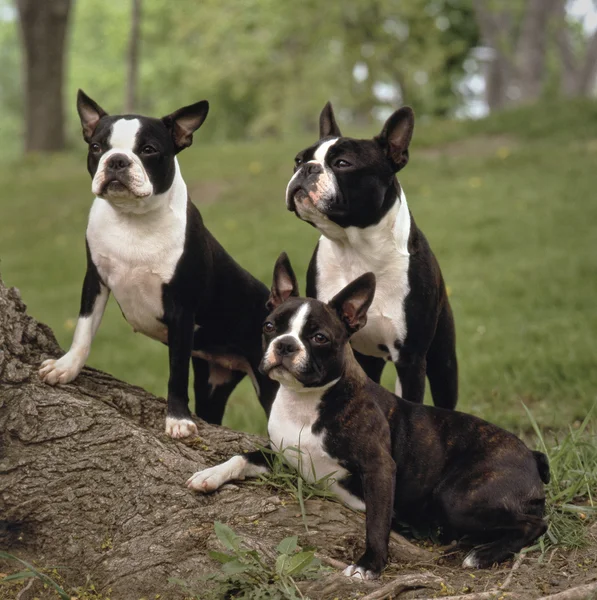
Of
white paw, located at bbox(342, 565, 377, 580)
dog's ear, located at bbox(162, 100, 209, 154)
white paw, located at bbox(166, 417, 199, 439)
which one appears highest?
dog's ear, located at bbox(162, 100, 209, 154)

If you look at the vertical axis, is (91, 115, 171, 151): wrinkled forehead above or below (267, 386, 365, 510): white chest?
above

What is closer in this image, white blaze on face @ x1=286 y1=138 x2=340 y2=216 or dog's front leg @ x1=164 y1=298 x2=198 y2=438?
white blaze on face @ x1=286 y1=138 x2=340 y2=216

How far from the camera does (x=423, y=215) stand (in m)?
13.7

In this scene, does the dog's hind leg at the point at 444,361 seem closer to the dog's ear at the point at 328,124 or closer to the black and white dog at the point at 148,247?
the dog's ear at the point at 328,124

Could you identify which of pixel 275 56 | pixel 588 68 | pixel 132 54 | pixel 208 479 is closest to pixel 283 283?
pixel 208 479

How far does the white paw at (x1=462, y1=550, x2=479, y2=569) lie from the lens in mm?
4180

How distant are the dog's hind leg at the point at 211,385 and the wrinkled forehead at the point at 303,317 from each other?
1.36 meters

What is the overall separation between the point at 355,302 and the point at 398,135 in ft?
2.91

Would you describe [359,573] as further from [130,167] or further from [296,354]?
[130,167]

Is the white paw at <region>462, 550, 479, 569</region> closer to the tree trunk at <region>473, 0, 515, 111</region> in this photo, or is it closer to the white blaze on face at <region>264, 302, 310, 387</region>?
the white blaze on face at <region>264, 302, 310, 387</region>

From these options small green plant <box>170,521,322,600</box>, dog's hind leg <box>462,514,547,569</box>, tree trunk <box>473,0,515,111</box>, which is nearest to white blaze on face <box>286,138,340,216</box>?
small green plant <box>170,521,322,600</box>

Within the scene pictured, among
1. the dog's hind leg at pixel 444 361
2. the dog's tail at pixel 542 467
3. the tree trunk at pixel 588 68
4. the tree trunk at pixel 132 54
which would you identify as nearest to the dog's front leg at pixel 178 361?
the dog's hind leg at pixel 444 361

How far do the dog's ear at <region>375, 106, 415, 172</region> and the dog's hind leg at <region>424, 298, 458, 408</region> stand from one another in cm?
96

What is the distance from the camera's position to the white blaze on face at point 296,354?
13.3 ft
